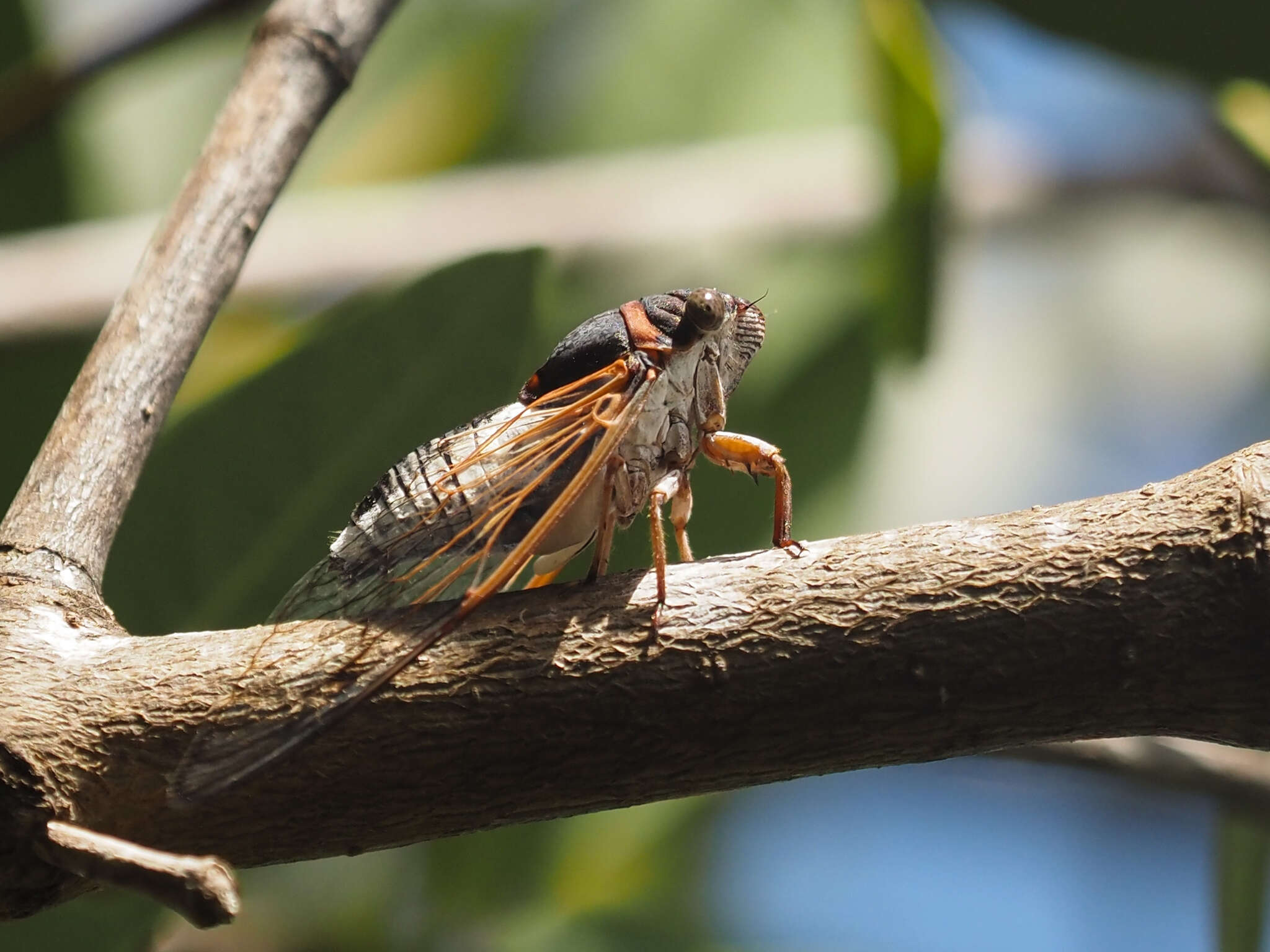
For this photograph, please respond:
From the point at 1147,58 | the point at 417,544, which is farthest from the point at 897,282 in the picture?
the point at 417,544

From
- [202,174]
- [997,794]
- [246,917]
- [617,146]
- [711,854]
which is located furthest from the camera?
[997,794]

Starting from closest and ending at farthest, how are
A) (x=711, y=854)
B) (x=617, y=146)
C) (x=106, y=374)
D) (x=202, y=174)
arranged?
(x=106, y=374), (x=202, y=174), (x=711, y=854), (x=617, y=146)

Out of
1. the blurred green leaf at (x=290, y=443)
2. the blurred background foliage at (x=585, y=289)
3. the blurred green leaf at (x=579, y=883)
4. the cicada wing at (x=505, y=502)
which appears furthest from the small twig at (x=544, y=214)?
the blurred green leaf at (x=579, y=883)

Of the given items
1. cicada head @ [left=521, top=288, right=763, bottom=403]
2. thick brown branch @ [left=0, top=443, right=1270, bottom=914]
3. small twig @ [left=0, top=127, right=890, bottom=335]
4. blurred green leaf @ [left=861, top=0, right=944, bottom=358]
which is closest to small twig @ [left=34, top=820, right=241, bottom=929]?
thick brown branch @ [left=0, top=443, right=1270, bottom=914]

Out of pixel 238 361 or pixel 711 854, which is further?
pixel 711 854

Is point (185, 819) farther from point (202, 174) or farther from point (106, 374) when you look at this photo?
point (202, 174)

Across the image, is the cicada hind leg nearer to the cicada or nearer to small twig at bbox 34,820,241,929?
the cicada

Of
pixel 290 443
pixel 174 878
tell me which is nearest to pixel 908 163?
pixel 290 443
